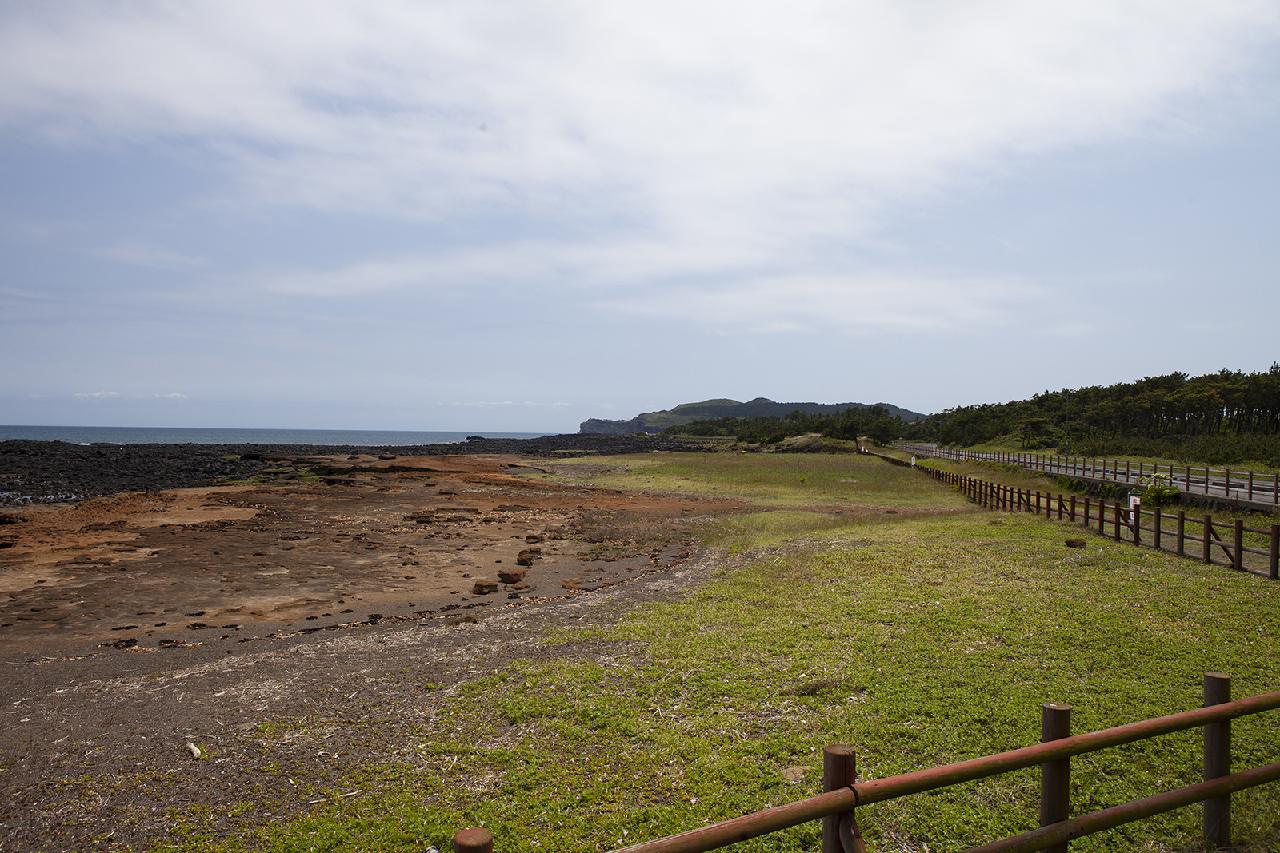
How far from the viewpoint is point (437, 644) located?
13195 millimetres

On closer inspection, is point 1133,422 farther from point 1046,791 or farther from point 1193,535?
point 1046,791

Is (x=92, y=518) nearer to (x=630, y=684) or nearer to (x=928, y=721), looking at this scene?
(x=630, y=684)

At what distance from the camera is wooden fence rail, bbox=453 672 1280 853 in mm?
3729

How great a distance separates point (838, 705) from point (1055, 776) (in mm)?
4626

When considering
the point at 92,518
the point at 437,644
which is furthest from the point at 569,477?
the point at 437,644

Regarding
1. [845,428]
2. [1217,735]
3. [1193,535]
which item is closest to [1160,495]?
[1193,535]

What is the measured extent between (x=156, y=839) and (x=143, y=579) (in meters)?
15.2

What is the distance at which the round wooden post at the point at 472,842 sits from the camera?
3182 mm

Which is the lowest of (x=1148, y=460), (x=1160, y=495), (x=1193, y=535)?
(x=1193, y=535)

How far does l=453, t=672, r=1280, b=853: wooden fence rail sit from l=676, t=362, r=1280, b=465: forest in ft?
207

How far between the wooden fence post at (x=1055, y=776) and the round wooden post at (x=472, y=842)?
3.65m

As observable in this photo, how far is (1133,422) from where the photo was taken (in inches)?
3499

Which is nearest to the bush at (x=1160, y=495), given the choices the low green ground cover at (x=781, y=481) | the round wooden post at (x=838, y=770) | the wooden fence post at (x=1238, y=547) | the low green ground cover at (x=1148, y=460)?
the low green ground cover at (x=781, y=481)

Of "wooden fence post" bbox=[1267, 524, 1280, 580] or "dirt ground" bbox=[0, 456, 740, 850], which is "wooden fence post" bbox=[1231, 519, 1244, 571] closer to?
"wooden fence post" bbox=[1267, 524, 1280, 580]
